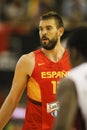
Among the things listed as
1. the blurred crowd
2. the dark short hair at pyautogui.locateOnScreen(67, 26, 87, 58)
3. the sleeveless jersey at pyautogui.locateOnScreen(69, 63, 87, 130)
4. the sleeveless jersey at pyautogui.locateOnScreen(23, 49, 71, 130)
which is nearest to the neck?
the sleeveless jersey at pyautogui.locateOnScreen(23, 49, 71, 130)

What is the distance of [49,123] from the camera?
22.5ft

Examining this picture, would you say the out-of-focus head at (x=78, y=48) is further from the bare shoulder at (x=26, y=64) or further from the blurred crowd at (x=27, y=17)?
the blurred crowd at (x=27, y=17)

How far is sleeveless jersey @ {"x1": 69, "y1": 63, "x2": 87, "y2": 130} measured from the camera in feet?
14.7

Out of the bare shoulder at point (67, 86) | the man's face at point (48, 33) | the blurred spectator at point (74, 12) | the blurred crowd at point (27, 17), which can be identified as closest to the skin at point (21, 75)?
the man's face at point (48, 33)

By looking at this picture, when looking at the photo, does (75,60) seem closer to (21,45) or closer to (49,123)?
(49,123)

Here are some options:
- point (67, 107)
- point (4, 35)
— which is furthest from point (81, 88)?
point (4, 35)

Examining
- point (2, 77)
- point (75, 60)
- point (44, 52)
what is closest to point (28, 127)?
point (44, 52)

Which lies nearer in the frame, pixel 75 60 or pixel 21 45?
pixel 75 60

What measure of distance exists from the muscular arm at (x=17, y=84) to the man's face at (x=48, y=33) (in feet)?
0.92

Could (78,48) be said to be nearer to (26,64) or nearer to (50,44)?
(26,64)

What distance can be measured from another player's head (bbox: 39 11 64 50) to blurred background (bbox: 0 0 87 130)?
8286 mm

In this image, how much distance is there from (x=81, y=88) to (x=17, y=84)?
2379mm

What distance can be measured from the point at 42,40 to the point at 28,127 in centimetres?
101

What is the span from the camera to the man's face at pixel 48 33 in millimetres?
7000
